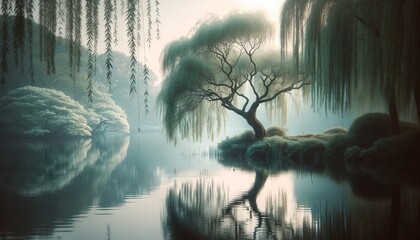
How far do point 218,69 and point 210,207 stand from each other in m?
14.3

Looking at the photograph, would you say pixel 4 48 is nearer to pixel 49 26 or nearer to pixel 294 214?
pixel 49 26

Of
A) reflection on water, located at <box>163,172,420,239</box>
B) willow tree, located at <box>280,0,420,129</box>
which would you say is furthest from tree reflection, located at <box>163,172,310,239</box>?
willow tree, located at <box>280,0,420,129</box>

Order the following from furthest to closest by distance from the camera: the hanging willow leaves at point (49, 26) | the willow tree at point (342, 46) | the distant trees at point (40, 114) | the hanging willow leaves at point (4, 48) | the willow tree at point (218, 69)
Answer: the distant trees at point (40, 114) < the willow tree at point (218, 69) < the willow tree at point (342, 46) < the hanging willow leaves at point (49, 26) < the hanging willow leaves at point (4, 48)

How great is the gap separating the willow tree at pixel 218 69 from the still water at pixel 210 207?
8.69 m

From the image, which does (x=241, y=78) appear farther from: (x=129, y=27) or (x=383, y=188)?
(x=129, y=27)

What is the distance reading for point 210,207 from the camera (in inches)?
273

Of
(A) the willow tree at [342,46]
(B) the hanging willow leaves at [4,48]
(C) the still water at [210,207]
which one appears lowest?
(C) the still water at [210,207]

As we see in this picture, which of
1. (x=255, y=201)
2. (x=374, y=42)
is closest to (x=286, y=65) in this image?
(x=374, y=42)

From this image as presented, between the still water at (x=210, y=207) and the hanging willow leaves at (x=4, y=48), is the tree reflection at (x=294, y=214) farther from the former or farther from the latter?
the hanging willow leaves at (x=4, y=48)

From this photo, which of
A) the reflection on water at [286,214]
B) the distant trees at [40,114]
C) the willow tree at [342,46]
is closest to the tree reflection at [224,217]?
the reflection on water at [286,214]

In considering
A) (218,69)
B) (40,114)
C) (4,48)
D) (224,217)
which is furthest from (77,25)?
(40,114)

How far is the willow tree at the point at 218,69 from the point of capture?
64.3 feet

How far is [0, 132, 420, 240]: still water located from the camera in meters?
5.12

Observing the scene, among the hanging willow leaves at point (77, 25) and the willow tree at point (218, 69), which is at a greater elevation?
the willow tree at point (218, 69)
